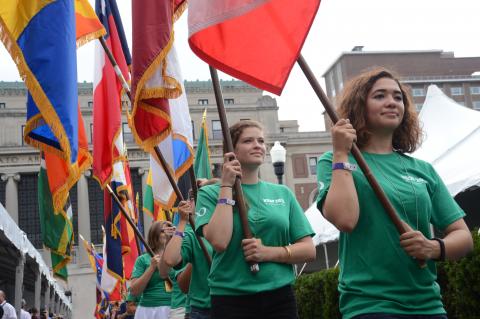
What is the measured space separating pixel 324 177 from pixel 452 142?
390 inches

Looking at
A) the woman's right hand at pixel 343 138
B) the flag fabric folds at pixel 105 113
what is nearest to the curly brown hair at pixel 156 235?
the flag fabric folds at pixel 105 113

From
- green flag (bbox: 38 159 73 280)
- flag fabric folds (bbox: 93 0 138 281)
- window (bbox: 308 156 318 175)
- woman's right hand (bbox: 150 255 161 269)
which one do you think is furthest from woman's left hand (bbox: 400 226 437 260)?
window (bbox: 308 156 318 175)

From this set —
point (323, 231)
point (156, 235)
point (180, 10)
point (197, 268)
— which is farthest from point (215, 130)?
point (197, 268)

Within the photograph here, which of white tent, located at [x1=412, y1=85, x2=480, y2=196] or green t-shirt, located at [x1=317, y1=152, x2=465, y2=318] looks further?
white tent, located at [x1=412, y1=85, x2=480, y2=196]

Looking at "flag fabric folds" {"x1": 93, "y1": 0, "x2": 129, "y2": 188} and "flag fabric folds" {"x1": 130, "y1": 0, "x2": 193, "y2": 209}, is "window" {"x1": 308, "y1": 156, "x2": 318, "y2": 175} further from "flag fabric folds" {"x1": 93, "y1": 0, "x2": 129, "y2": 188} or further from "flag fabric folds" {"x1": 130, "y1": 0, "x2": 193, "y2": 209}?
"flag fabric folds" {"x1": 130, "y1": 0, "x2": 193, "y2": 209}

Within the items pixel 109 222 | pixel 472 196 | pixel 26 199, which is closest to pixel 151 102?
pixel 109 222

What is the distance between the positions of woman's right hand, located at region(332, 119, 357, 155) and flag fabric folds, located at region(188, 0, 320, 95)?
711mm

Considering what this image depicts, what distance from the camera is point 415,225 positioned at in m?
2.90

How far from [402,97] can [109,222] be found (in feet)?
25.4

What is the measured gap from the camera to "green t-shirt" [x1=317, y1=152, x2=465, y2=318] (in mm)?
2666

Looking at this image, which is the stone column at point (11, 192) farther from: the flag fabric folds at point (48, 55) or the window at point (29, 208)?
the flag fabric folds at point (48, 55)

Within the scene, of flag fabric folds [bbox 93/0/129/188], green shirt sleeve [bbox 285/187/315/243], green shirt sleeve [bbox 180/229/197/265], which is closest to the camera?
green shirt sleeve [bbox 285/187/315/243]

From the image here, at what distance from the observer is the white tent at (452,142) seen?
10438mm

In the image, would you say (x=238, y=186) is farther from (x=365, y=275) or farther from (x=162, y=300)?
(x=162, y=300)
